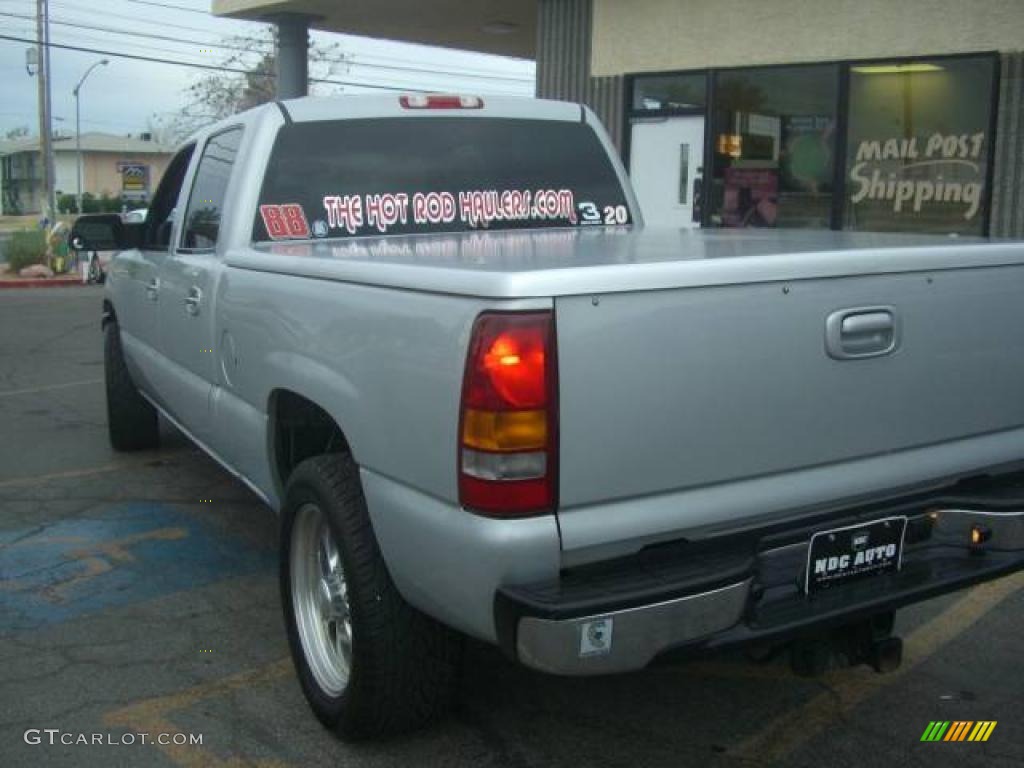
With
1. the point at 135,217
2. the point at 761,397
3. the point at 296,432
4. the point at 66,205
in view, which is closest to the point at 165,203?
the point at 296,432

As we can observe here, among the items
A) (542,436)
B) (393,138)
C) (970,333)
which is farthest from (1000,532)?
(393,138)

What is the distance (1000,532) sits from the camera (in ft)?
10.8

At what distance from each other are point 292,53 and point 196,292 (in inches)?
531

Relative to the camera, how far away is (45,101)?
31.5 meters

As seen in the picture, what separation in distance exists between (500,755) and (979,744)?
1.47 meters

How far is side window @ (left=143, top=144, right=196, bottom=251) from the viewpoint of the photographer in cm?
581

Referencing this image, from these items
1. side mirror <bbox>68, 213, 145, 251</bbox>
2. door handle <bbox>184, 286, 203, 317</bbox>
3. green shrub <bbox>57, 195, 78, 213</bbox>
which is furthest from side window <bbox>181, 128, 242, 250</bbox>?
green shrub <bbox>57, 195, 78, 213</bbox>

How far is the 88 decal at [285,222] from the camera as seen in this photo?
14.8ft

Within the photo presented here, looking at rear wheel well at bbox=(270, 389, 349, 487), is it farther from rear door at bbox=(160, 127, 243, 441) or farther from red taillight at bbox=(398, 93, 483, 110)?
red taillight at bbox=(398, 93, 483, 110)

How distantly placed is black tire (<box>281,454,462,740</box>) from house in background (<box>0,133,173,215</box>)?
7907cm

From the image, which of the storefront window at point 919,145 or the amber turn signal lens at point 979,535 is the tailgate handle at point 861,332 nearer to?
the amber turn signal lens at point 979,535

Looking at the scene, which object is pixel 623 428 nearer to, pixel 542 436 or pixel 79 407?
pixel 542 436

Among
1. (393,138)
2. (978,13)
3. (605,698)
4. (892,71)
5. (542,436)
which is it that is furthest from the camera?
(892,71)

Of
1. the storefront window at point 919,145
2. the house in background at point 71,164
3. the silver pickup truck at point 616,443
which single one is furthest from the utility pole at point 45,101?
the house in background at point 71,164
